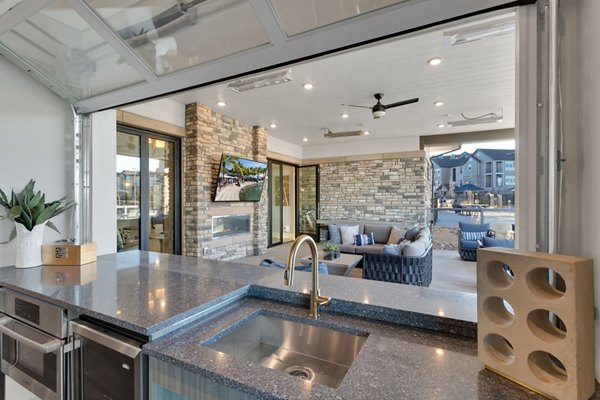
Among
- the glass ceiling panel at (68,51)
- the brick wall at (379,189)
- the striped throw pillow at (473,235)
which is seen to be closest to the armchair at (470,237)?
the striped throw pillow at (473,235)

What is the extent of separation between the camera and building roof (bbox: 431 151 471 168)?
24.4 ft

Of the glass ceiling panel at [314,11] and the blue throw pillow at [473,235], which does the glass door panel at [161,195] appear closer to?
the glass ceiling panel at [314,11]

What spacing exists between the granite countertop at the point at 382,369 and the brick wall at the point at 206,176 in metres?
3.79

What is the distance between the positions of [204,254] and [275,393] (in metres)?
4.34

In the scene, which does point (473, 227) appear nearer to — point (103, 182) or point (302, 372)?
point (302, 372)

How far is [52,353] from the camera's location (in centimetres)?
132

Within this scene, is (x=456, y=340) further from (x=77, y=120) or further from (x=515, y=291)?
(x=77, y=120)

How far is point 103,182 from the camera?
7.70ft

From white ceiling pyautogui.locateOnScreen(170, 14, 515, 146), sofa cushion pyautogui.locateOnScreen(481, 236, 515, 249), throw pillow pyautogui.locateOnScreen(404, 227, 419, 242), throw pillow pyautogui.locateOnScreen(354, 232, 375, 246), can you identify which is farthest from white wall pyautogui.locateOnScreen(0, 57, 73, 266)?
sofa cushion pyautogui.locateOnScreen(481, 236, 515, 249)

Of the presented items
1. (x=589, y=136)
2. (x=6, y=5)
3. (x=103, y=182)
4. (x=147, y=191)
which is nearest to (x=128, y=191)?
(x=147, y=191)

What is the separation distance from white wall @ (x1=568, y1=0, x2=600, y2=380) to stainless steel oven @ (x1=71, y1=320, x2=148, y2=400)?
145cm

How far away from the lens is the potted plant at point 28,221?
73.0 inches

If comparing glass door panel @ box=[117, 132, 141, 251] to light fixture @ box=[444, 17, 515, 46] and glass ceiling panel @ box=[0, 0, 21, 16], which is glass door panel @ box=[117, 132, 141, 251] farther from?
light fixture @ box=[444, 17, 515, 46]

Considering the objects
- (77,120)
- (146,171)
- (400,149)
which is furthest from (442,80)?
(146,171)
